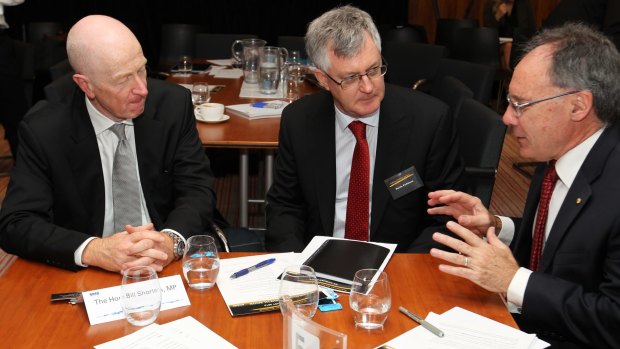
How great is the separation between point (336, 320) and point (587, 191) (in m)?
0.82

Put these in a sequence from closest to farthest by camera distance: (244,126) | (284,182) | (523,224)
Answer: (523,224) < (284,182) < (244,126)

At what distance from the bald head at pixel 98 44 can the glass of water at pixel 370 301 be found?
4.08ft

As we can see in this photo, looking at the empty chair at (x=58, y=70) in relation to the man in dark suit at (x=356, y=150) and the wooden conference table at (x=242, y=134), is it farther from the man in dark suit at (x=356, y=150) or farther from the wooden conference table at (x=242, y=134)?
the man in dark suit at (x=356, y=150)

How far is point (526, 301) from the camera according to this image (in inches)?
70.1

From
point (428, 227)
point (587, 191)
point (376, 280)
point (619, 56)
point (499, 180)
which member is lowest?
point (499, 180)

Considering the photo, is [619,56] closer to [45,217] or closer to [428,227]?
[428,227]

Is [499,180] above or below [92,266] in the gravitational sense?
below

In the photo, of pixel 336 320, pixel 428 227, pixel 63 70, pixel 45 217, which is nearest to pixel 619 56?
pixel 428 227

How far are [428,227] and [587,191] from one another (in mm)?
776

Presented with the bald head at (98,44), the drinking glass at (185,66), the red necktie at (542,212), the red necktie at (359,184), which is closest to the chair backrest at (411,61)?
the drinking glass at (185,66)

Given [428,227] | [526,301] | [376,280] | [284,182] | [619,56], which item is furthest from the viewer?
[284,182]

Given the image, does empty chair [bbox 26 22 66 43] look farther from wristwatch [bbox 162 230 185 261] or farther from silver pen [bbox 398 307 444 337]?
silver pen [bbox 398 307 444 337]

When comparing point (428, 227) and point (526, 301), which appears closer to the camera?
point (526, 301)

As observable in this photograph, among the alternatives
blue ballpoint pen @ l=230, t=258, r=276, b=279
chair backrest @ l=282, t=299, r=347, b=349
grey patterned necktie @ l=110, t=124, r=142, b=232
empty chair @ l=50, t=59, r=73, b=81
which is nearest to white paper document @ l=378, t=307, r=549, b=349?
chair backrest @ l=282, t=299, r=347, b=349
